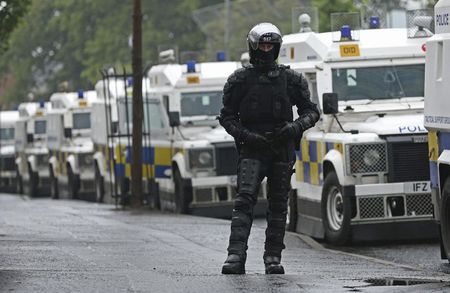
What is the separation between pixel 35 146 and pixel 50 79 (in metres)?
33.9

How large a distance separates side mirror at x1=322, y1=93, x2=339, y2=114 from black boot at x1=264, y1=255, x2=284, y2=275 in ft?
18.3

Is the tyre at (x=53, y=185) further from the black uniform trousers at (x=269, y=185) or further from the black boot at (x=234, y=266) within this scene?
the black boot at (x=234, y=266)

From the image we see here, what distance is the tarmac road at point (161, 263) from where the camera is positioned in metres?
10.4

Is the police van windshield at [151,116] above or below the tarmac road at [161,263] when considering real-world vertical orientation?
above

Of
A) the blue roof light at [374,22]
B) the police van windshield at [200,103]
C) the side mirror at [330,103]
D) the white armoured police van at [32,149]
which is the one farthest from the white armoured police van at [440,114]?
the white armoured police van at [32,149]

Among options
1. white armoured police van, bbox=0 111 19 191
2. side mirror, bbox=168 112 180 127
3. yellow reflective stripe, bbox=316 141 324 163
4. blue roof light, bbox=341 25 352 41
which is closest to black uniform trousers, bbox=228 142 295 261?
yellow reflective stripe, bbox=316 141 324 163

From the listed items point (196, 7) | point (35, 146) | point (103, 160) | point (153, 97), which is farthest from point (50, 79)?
point (153, 97)

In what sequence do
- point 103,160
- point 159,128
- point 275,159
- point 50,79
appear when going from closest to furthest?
point 275,159 → point 159,128 → point 103,160 → point 50,79

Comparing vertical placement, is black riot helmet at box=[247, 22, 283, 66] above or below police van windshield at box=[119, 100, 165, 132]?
above

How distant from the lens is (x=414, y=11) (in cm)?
1869

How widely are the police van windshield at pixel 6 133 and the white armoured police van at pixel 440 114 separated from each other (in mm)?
35742

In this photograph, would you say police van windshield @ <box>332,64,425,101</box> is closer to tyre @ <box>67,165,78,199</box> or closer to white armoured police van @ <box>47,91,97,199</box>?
white armoured police van @ <box>47,91,97,199</box>

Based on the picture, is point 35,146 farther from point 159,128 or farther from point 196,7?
point 196,7

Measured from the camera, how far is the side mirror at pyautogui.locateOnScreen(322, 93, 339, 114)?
17.2m
